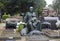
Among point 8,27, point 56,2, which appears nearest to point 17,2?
point 56,2

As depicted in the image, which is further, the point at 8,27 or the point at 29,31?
the point at 8,27

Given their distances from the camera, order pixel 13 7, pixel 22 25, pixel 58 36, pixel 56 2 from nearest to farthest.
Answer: pixel 58 36, pixel 22 25, pixel 13 7, pixel 56 2

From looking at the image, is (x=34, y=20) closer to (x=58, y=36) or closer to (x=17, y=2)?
(x=58, y=36)

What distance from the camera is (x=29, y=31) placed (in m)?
11.6

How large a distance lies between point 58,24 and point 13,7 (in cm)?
2053

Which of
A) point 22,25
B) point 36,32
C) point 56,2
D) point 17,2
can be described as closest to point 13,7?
point 17,2

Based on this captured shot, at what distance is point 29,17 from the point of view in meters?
12.3

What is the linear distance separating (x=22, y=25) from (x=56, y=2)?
34.0 m

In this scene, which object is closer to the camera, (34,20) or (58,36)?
(58,36)

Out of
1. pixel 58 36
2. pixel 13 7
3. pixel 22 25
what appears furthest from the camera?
pixel 13 7

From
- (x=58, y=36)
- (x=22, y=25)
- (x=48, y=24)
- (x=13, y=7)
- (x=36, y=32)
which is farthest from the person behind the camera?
(x=13, y=7)

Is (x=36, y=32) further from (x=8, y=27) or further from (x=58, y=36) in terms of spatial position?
(x=8, y=27)

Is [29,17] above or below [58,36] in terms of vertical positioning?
above

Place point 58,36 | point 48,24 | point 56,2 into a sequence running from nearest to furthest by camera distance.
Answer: point 58,36, point 48,24, point 56,2
